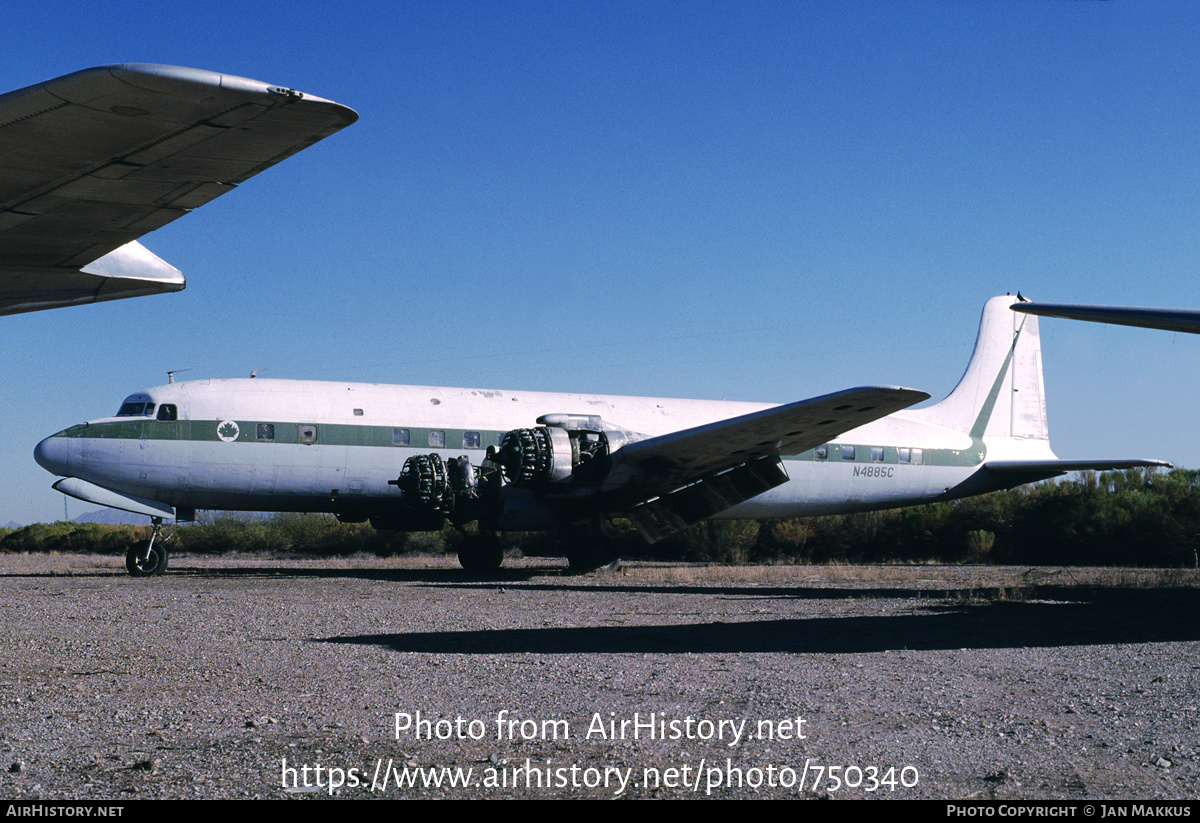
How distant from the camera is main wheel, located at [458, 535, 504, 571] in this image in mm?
20406

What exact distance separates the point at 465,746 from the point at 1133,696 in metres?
4.41

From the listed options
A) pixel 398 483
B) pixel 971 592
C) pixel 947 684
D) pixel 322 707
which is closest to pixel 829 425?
pixel 971 592

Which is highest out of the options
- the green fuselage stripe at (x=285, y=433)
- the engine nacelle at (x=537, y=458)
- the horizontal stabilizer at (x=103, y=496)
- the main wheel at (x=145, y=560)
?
Result: the green fuselage stripe at (x=285, y=433)

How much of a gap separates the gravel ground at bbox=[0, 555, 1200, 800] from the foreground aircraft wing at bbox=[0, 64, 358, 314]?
2619 mm

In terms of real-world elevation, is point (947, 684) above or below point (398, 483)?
below

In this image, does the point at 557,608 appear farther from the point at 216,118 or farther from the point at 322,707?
the point at 216,118

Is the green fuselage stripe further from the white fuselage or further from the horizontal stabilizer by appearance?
the horizontal stabilizer

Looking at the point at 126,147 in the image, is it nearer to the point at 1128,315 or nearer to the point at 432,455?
the point at 1128,315

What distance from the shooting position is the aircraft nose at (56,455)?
57.9ft

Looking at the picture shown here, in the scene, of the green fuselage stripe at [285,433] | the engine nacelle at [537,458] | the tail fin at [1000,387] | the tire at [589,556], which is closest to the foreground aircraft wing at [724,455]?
the engine nacelle at [537,458]

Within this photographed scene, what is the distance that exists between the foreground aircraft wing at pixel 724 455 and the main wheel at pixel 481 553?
10.3 feet

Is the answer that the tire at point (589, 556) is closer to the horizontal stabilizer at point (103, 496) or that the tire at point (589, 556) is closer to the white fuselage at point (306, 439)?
the white fuselage at point (306, 439)

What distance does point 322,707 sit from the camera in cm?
584

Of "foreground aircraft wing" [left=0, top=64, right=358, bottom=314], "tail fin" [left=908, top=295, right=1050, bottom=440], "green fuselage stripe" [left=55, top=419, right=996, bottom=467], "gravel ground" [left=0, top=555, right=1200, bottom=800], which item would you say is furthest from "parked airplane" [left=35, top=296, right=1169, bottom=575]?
"foreground aircraft wing" [left=0, top=64, right=358, bottom=314]
